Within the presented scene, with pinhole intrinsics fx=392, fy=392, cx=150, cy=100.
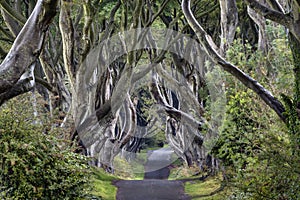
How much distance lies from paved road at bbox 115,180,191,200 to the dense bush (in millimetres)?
5957

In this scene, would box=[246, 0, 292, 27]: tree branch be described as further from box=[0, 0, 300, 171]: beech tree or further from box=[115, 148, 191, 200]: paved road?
box=[115, 148, 191, 200]: paved road

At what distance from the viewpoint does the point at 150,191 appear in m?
14.9

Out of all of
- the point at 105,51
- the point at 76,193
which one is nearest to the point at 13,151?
the point at 76,193

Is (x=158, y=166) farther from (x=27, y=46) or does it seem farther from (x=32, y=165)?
(x=27, y=46)

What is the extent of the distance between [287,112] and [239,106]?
2445 mm

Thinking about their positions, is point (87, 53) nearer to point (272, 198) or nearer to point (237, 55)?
point (237, 55)

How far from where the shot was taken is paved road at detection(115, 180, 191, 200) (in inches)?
542

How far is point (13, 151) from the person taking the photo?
266 inches

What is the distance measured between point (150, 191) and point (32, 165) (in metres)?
8.52

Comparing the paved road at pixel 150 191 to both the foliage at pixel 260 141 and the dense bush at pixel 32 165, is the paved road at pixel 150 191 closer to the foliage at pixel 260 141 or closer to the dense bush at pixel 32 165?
the foliage at pixel 260 141

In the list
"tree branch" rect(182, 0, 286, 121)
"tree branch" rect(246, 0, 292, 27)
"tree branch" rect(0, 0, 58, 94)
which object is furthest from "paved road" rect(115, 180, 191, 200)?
"tree branch" rect(0, 0, 58, 94)

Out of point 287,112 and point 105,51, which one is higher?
point 105,51

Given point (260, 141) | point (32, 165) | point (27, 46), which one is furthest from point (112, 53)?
point (27, 46)

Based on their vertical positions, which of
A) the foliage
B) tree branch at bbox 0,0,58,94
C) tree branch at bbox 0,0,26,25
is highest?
tree branch at bbox 0,0,26,25
